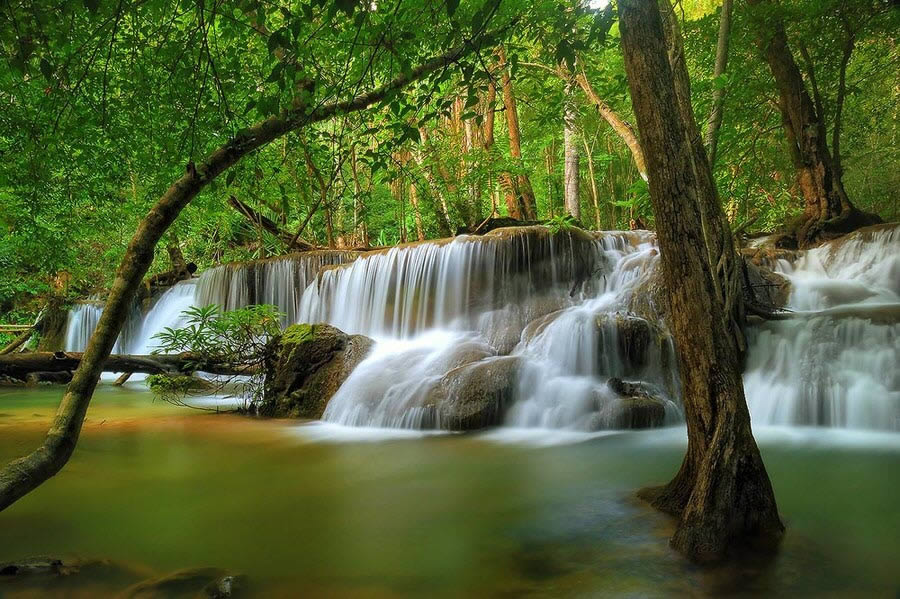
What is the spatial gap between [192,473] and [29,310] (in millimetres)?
18475

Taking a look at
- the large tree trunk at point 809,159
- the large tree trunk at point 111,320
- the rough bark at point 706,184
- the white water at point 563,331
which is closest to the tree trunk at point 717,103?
the rough bark at point 706,184

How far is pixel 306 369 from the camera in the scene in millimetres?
8492

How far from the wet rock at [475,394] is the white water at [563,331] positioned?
33 millimetres

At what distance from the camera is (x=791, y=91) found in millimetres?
11500

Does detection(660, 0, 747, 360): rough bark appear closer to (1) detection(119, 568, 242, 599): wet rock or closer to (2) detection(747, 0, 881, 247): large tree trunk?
(1) detection(119, 568, 242, 599): wet rock

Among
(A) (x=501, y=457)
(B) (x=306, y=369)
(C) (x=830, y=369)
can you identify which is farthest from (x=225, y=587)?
(C) (x=830, y=369)

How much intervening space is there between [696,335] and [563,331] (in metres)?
5.07

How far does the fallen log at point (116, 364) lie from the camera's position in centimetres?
559

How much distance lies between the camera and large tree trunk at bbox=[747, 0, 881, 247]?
1109cm

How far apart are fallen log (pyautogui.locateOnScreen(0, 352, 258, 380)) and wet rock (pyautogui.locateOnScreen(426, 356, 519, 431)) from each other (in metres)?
3.03

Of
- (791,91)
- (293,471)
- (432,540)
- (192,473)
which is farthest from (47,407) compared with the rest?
(791,91)

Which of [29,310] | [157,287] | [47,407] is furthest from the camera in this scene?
[29,310]

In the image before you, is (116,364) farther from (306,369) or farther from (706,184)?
(706,184)

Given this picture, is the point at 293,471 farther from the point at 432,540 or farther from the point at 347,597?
the point at 347,597
